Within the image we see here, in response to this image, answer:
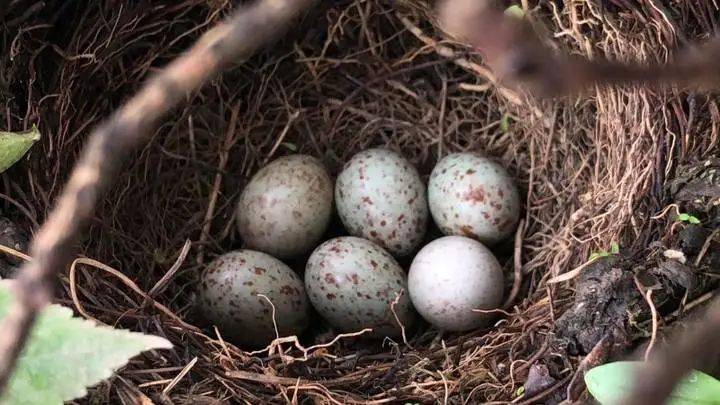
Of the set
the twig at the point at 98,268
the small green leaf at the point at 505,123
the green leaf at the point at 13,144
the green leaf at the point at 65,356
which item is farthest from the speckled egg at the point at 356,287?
the green leaf at the point at 65,356

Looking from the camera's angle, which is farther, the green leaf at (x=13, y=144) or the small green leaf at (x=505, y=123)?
the small green leaf at (x=505, y=123)

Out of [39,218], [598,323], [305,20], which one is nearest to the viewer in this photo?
[598,323]

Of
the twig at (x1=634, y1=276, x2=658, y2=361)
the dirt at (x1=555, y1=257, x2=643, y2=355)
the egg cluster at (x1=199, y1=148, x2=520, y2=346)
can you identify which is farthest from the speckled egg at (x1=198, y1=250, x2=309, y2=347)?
the twig at (x1=634, y1=276, x2=658, y2=361)

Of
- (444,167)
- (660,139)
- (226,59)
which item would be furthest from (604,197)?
(226,59)

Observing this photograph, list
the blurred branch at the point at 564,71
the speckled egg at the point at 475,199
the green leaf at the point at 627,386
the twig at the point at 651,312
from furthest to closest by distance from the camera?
the speckled egg at the point at 475,199, the twig at the point at 651,312, the green leaf at the point at 627,386, the blurred branch at the point at 564,71

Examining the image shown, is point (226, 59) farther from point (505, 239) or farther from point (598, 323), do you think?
point (505, 239)

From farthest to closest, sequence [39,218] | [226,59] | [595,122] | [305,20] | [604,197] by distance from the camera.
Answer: [305,20]
[595,122]
[604,197]
[39,218]
[226,59]

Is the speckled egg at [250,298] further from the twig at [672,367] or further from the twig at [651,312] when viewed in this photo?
the twig at [672,367]
